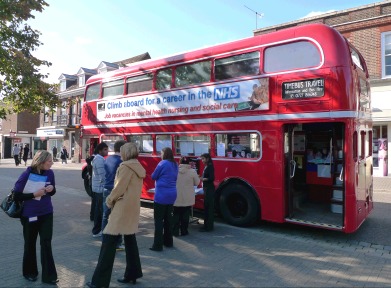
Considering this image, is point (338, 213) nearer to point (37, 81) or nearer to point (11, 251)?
point (11, 251)

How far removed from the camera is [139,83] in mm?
9273

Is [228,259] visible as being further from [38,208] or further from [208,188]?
[38,208]

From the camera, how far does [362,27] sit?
1620 centimetres

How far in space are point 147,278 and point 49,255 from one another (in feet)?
4.29

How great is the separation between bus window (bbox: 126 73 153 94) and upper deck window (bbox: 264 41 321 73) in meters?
3.48

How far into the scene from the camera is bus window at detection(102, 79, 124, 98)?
984cm

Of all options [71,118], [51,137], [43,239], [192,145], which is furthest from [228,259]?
[51,137]

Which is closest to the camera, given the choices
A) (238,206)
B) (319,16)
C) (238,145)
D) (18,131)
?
(238,145)

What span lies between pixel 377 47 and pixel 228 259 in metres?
14.9

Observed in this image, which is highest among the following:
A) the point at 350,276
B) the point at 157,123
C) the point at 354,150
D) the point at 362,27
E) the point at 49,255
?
the point at 362,27

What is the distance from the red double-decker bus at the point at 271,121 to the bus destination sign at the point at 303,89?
0.06 feet

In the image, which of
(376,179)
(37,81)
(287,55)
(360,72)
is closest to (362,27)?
(376,179)

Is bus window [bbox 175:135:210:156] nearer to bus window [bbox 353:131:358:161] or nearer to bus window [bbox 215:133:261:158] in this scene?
bus window [bbox 215:133:261:158]

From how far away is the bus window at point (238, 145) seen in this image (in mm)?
6938
